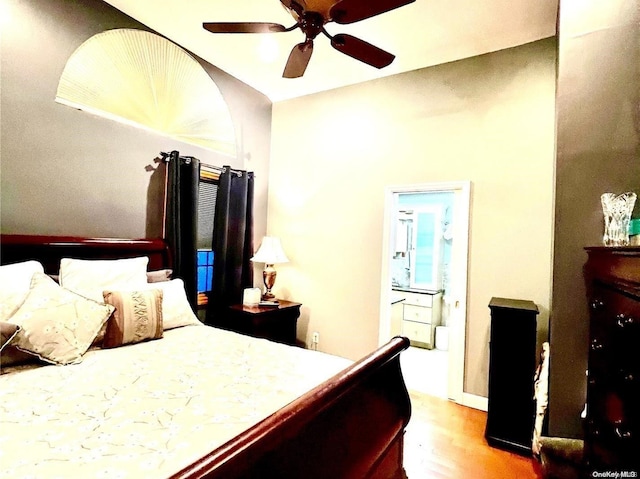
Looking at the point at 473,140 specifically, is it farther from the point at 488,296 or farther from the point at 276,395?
the point at 276,395

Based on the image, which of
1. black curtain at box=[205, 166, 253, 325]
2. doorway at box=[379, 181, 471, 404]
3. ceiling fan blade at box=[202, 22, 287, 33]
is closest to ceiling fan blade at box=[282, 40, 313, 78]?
ceiling fan blade at box=[202, 22, 287, 33]

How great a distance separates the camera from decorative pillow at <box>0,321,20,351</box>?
5.11ft

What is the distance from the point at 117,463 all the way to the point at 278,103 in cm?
394

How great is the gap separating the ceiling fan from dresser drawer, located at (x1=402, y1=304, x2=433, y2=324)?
348 centimetres

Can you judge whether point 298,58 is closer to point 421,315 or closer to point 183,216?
point 183,216

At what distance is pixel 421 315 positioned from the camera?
Result: 483 cm

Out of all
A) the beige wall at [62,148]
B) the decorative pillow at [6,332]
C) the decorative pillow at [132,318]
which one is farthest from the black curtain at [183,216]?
the decorative pillow at [6,332]

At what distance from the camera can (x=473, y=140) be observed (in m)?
3.05

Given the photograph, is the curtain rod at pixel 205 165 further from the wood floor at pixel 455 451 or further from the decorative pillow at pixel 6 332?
the wood floor at pixel 455 451

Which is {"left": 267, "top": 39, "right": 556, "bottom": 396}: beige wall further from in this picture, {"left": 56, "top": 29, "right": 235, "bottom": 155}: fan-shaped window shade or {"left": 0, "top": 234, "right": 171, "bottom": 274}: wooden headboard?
{"left": 0, "top": 234, "right": 171, "bottom": 274}: wooden headboard

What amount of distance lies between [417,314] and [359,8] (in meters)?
4.00

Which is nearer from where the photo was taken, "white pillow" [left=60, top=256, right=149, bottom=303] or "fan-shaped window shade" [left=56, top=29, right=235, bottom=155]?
"white pillow" [left=60, top=256, right=149, bottom=303]

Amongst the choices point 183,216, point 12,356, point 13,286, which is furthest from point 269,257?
point 12,356

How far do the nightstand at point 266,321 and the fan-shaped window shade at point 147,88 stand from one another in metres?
1.67
